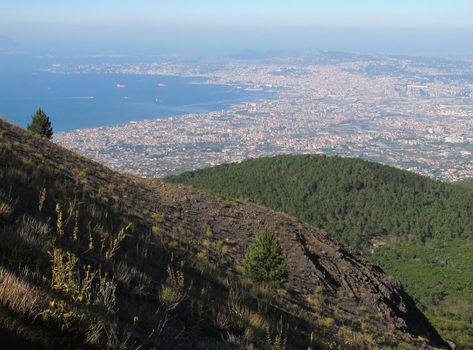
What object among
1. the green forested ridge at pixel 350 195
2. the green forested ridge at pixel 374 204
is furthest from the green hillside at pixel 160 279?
the green forested ridge at pixel 350 195

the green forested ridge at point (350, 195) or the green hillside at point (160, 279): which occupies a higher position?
the green hillside at point (160, 279)

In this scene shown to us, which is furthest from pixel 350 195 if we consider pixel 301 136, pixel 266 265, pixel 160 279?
pixel 301 136

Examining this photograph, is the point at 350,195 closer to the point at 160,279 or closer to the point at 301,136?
the point at 160,279

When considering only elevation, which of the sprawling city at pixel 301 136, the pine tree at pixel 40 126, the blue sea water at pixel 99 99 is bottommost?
the sprawling city at pixel 301 136

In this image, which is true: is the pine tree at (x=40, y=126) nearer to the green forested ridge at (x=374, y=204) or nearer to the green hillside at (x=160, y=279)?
the green hillside at (x=160, y=279)

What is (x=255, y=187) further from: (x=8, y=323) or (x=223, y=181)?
(x=8, y=323)

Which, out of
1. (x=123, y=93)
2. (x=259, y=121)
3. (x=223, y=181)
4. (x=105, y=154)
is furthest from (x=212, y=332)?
(x=123, y=93)
